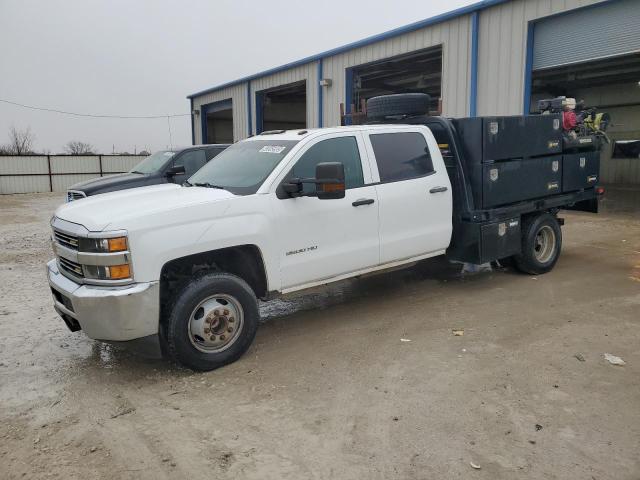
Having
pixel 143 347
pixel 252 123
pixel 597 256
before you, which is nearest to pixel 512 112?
pixel 597 256

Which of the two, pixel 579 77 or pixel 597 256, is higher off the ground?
pixel 579 77

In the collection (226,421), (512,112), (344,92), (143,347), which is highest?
(344,92)

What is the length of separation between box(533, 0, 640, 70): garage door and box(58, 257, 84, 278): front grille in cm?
1085

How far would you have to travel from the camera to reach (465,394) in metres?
3.82

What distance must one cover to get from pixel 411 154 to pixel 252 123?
1785 cm

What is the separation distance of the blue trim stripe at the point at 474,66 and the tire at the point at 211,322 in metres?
10.3

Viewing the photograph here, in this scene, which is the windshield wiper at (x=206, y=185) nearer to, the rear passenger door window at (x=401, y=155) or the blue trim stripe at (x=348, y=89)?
the rear passenger door window at (x=401, y=155)

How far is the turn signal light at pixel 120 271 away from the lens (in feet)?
12.8

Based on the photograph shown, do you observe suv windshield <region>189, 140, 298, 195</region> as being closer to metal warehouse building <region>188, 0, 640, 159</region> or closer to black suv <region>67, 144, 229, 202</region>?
metal warehouse building <region>188, 0, 640, 159</region>

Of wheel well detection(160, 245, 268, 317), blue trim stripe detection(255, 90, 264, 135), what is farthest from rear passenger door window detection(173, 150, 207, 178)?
blue trim stripe detection(255, 90, 264, 135)

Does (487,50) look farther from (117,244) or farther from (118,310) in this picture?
(118,310)

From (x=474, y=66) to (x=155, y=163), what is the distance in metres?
7.83

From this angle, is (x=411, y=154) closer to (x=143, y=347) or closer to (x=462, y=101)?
(x=143, y=347)

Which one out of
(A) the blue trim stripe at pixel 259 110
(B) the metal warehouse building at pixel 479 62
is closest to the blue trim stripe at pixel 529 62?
(B) the metal warehouse building at pixel 479 62
